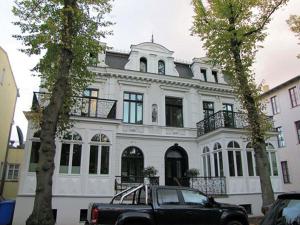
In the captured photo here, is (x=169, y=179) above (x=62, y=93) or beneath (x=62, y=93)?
beneath

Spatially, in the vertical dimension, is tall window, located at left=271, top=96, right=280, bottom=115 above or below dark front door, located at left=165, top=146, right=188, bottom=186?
above

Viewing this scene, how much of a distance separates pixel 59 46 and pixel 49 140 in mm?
4219

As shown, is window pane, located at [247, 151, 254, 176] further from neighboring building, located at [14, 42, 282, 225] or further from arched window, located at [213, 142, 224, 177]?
arched window, located at [213, 142, 224, 177]

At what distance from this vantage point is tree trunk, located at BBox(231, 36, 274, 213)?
11.9 metres

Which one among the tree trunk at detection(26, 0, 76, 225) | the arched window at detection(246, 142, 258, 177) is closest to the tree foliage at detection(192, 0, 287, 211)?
the arched window at detection(246, 142, 258, 177)

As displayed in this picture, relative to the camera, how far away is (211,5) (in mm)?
15039

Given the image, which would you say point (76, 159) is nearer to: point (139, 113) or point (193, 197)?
point (139, 113)

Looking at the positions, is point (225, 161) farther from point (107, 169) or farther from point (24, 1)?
point (24, 1)

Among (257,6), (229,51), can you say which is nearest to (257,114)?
A: (229,51)

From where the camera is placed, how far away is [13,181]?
23.4 m

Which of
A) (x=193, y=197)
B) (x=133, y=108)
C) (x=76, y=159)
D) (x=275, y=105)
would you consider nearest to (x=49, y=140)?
(x=193, y=197)

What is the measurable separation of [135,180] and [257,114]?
8064mm

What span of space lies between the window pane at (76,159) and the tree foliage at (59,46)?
2.17m

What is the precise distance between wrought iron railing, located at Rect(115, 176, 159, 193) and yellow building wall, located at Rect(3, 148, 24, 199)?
11586mm
